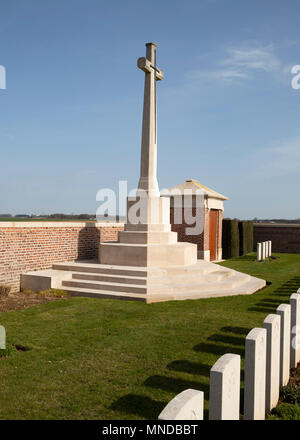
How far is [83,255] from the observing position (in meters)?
12.5

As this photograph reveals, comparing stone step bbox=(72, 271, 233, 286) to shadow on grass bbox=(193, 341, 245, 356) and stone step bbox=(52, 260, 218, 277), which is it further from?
shadow on grass bbox=(193, 341, 245, 356)

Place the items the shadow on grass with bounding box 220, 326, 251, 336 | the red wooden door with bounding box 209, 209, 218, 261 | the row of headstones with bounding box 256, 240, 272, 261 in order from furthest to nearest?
the red wooden door with bounding box 209, 209, 218, 261 → the row of headstones with bounding box 256, 240, 272, 261 → the shadow on grass with bounding box 220, 326, 251, 336

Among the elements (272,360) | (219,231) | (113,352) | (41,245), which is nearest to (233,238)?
(219,231)

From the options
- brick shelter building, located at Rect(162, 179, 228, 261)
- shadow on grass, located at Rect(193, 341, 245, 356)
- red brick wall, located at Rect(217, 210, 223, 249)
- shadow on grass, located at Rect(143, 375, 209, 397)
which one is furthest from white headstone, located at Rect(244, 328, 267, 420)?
red brick wall, located at Rect(217, 210, 223, 249)

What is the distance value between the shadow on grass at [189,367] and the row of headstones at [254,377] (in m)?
0.91

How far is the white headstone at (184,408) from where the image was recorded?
2070 millimetres

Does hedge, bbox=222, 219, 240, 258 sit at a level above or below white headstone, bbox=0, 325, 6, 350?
above

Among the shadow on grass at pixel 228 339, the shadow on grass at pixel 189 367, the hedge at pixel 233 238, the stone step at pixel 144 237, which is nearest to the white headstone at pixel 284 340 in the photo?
the shadow on grass at pixel 189 367

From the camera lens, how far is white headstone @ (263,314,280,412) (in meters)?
3.61

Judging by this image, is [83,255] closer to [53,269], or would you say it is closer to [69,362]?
[53,269]

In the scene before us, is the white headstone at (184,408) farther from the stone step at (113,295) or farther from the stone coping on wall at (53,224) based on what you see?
the stone coping on wall at (53,224)

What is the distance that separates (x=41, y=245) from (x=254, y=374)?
866cm

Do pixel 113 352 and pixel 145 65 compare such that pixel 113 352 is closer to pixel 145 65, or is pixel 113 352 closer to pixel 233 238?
pixel 145 65

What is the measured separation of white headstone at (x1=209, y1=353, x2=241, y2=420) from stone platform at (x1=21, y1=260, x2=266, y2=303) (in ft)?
19.0
